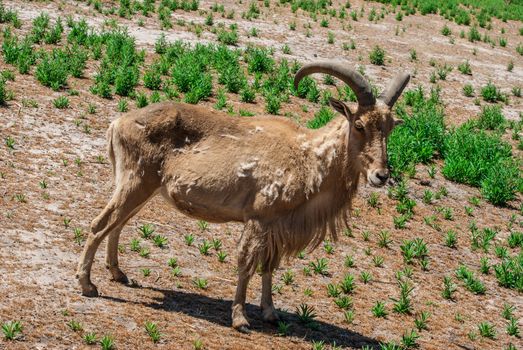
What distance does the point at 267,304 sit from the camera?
843 centimetres

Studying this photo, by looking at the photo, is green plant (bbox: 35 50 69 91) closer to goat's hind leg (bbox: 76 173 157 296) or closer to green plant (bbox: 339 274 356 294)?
goat's hind leg (bbox: 76 173 157 296)

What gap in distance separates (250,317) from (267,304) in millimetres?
228

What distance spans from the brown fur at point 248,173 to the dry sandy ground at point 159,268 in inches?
18.8

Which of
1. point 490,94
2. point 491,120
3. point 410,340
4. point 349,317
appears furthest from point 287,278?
point 490,94

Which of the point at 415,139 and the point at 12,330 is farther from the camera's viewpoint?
the point at 415,139

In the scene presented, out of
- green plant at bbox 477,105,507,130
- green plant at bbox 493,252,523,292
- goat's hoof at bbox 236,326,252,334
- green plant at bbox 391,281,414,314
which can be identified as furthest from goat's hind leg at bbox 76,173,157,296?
green plant at bbox 477,105,507,130

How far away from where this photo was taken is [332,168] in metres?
8.23

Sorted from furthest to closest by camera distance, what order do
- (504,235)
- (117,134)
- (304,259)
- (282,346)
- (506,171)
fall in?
1. (506,171)
2. (504,235)
3. (304,259)
4. (117,134)
5. (282,346)

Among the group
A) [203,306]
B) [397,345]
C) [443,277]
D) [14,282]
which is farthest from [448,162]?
[14,282]

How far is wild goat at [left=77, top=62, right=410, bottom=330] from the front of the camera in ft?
26.4

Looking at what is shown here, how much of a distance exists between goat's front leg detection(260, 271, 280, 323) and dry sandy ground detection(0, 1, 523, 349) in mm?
112

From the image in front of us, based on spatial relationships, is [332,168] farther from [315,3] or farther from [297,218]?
[315,3]

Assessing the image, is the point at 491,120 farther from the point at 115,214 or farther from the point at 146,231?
the point at 115,214

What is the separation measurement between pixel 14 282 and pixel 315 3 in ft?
72.0
